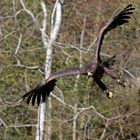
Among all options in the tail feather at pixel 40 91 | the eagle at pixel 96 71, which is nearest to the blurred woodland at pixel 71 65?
the tail feather at pixel 40 91

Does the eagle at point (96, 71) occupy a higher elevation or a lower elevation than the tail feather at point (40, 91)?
higher

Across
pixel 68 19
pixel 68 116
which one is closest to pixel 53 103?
pixel 68 116

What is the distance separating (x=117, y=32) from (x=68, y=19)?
115cm

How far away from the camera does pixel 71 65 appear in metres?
17.4

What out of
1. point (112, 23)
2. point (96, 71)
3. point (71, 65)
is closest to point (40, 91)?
point (96, 71)

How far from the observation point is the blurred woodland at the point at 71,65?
17.3 metres

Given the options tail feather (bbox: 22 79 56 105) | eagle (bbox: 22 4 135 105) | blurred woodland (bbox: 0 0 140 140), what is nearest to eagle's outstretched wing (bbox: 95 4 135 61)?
eagle (bbox: 22 4 135 105)

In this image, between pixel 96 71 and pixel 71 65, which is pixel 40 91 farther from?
pixel 71 65

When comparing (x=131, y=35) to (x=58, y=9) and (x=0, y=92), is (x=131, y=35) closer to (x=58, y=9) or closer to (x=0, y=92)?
(x=58, y=9)

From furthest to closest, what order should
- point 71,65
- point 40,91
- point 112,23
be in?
1. point 71,65
2. point 40,91
3. point 112,23

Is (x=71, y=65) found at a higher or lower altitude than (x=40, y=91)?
lower

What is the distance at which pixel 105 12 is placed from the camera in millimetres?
18031

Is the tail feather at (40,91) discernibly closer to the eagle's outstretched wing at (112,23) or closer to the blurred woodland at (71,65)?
the eagle's outstretched wing at (112,23)

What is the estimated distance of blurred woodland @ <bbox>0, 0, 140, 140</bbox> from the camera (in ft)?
56.7
